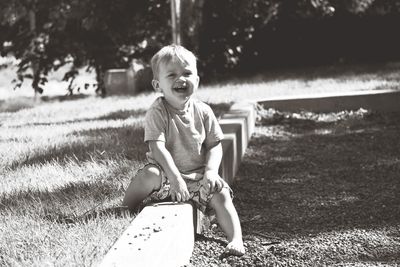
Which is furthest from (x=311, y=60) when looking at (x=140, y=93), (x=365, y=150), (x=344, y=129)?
(x=365, y=150)

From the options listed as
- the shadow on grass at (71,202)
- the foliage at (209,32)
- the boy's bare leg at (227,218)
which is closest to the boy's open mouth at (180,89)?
the boy's bare leg at (227,218)

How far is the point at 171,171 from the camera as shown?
3436 mm

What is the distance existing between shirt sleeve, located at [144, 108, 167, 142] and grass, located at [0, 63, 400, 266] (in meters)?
0.41

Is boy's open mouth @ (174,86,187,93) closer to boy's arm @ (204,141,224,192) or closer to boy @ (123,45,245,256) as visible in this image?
boy @ (123,45,245,256)

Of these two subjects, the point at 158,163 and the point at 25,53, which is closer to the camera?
the point at 158,163

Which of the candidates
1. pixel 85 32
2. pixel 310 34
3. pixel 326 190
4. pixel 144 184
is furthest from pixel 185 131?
pixel 310 34

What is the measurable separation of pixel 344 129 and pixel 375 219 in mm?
3178

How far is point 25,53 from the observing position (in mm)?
12266

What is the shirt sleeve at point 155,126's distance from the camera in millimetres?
3535

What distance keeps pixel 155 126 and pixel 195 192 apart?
0.41 metres

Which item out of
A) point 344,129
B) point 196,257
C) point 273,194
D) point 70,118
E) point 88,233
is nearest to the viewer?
point 88,233

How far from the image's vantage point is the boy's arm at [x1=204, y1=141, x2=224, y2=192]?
3.51 m

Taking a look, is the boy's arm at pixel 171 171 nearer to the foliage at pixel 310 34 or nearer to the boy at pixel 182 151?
the boy at pixel 182 151

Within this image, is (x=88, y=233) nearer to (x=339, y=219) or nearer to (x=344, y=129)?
(x=339, y=219)
